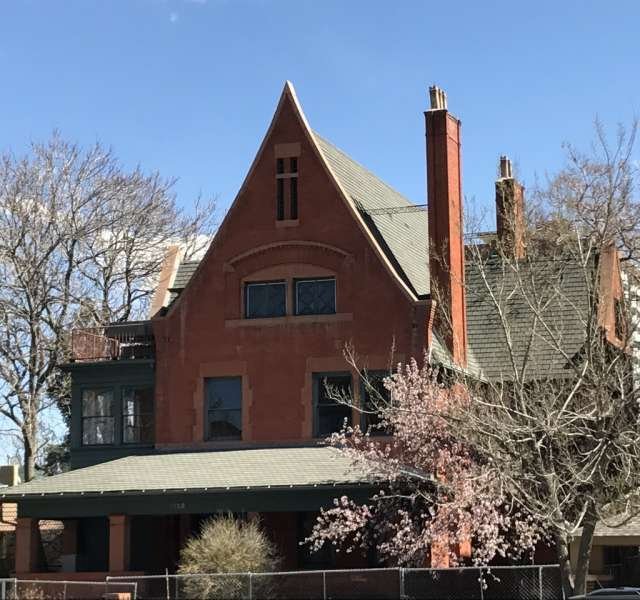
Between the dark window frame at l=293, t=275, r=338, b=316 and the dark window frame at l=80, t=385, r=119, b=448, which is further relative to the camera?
the dark window frame at l=80, t=385, r=119, b=448

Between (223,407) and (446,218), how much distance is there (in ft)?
28.5

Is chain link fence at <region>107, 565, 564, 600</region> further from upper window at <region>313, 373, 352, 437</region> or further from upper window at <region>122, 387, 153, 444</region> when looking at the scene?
upper window at <region>122, 387, 153, 444</region>

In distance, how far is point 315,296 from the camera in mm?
35906

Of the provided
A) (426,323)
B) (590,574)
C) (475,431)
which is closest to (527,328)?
(426,323)

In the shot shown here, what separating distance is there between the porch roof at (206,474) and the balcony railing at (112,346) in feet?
12.5

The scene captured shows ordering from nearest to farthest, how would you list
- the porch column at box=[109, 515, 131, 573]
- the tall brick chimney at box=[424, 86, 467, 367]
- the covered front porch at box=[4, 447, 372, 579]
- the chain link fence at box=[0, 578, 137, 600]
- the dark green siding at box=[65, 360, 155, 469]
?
the chain link fence at box=[0, 578, 137, 600] → the covered front porch at box=[4, 447, 372, 579] → the porch column at box=[109, 515, 131, 573] → the tall brick chimney at box=[424, 86, 467, 367] → the dark green siding at box=[65, 360, 155, 469]

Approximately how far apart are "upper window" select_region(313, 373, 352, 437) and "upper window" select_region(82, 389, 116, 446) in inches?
Answer: 271

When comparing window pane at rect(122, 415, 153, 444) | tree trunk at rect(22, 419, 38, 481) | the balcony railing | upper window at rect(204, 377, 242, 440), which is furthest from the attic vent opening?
tree trunk at rect(22, 419, 38, 481)

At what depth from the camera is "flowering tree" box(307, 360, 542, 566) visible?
29.2 metres

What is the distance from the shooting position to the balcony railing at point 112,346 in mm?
38375

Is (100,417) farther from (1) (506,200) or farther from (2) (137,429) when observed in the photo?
(1) (506,200)

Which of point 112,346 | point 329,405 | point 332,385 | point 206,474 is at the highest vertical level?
point 112,346

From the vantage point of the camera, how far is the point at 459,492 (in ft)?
95.7

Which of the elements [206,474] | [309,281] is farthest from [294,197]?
[206,474]
